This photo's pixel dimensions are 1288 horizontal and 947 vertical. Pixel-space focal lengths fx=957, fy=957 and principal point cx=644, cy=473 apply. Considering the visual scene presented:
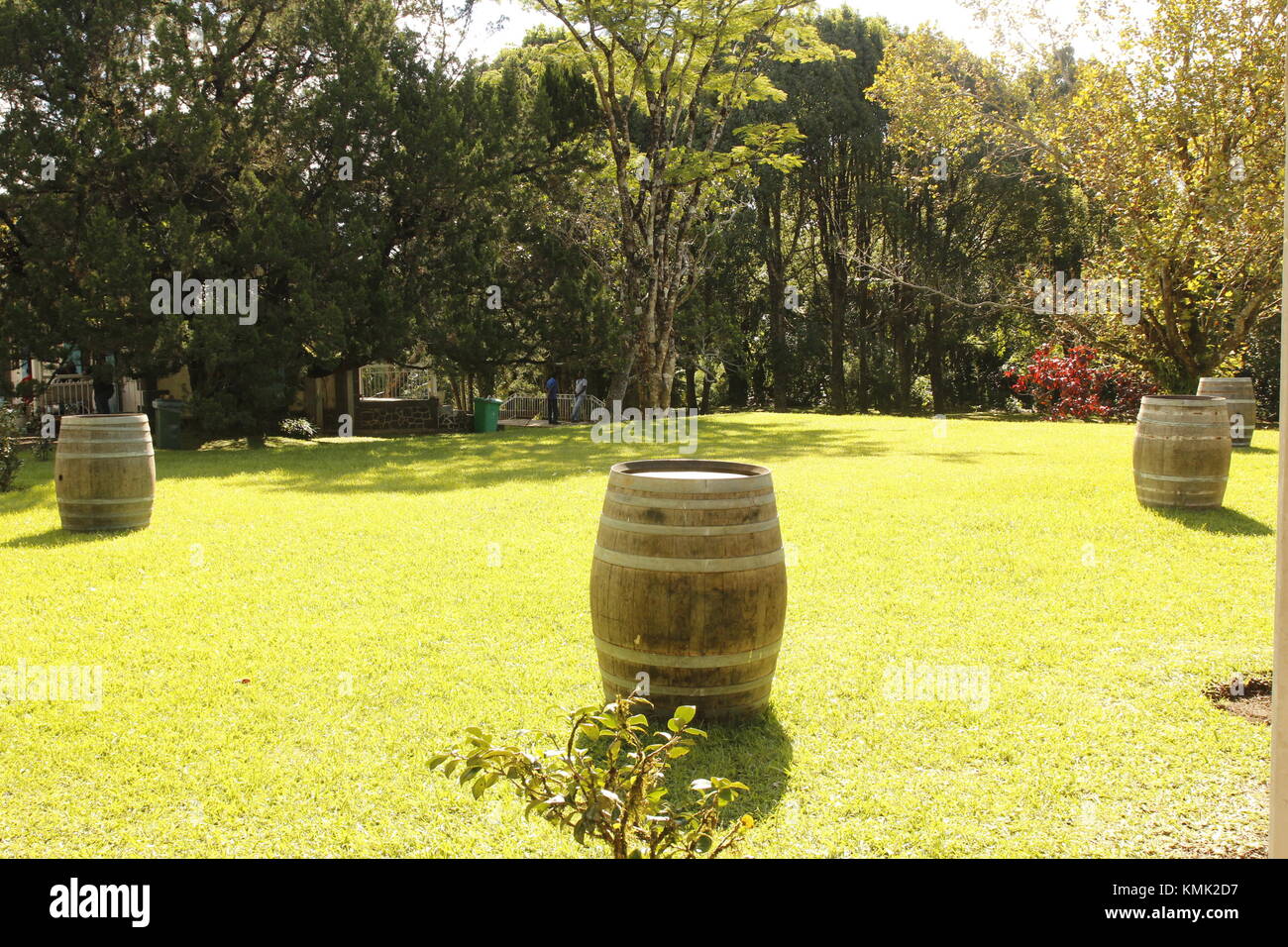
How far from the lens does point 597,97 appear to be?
26.2 metres

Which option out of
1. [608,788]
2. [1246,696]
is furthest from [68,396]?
[1246,696]

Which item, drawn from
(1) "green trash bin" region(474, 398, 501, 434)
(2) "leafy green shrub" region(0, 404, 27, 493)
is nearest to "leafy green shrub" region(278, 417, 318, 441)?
(1) "green trash bin" region(474, 398, 501, 434)

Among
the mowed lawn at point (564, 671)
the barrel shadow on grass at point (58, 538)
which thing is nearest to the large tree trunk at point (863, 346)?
the mowed lawn at point (564, 671)

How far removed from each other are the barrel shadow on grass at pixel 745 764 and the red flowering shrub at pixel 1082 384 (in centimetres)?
2249

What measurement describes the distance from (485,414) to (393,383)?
41.7 feet

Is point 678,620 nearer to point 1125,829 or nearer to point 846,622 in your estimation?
point 1125,829

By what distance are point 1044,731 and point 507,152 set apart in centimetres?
2226

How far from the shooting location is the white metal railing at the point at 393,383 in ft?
113

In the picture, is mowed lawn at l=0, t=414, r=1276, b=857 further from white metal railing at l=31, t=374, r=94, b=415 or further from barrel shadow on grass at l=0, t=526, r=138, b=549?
Result: white metal railing at l=31, t=374, r=94, b=415

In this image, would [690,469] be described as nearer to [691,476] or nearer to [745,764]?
[691,476]

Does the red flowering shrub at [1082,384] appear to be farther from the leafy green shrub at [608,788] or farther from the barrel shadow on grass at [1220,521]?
the leafy green shrub at [608,788]

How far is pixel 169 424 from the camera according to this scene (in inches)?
790

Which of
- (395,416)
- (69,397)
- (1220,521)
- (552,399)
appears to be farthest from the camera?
(552,399)
